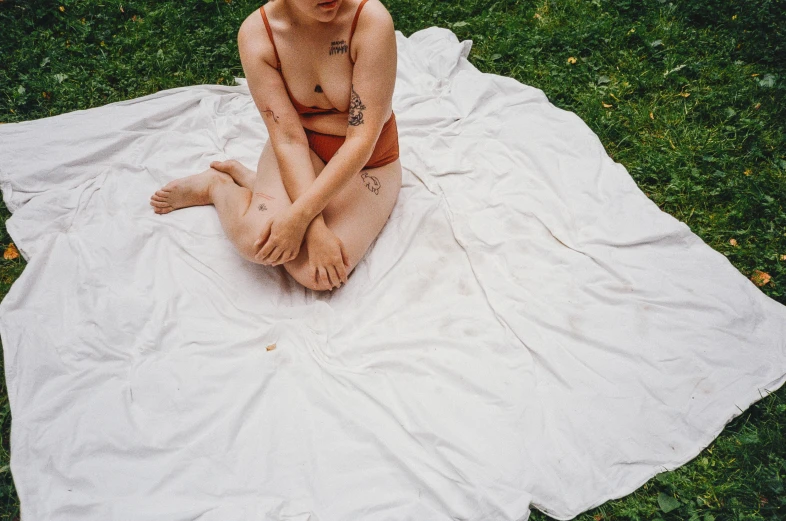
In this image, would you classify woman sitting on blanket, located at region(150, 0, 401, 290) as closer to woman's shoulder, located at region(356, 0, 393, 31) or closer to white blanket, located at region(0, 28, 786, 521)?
woman's shoulder, located at region(356, 0, 393, 31)

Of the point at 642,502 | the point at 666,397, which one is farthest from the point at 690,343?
the point at 642,502

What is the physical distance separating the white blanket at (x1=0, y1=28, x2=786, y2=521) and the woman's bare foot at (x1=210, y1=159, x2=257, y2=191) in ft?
0.80

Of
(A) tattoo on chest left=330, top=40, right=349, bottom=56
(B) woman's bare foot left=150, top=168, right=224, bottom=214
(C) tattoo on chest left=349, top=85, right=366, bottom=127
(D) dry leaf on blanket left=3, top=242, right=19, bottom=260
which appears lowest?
(D) dry leaf on blanket left=3, top=242, right=19, bottom=260

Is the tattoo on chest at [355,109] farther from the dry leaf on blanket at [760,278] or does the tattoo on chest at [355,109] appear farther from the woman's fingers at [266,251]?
the dry leaf on blanket at [760,278]

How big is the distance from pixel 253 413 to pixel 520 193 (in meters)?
1.89

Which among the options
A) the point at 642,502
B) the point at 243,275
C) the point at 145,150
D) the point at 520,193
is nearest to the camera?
the point at 642,502

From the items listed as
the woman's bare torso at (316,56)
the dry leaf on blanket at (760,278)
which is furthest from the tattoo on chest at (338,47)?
the dry leaf on blanket at (760,278)

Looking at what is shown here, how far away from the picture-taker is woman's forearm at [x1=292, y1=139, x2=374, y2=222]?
2555mm

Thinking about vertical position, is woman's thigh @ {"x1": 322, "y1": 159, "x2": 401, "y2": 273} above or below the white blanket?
above

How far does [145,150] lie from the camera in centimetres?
344

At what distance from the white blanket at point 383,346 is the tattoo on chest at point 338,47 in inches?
38.5

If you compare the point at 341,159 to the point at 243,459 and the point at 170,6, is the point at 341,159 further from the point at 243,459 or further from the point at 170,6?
the point at 170,6

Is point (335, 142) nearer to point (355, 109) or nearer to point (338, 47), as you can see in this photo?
point (355, 109)

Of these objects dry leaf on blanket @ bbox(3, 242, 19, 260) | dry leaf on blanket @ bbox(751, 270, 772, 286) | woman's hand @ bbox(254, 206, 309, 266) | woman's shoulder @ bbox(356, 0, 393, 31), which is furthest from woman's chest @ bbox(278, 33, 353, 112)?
dry leaf on blanket @ bbox(751, 270, 772, 286)
